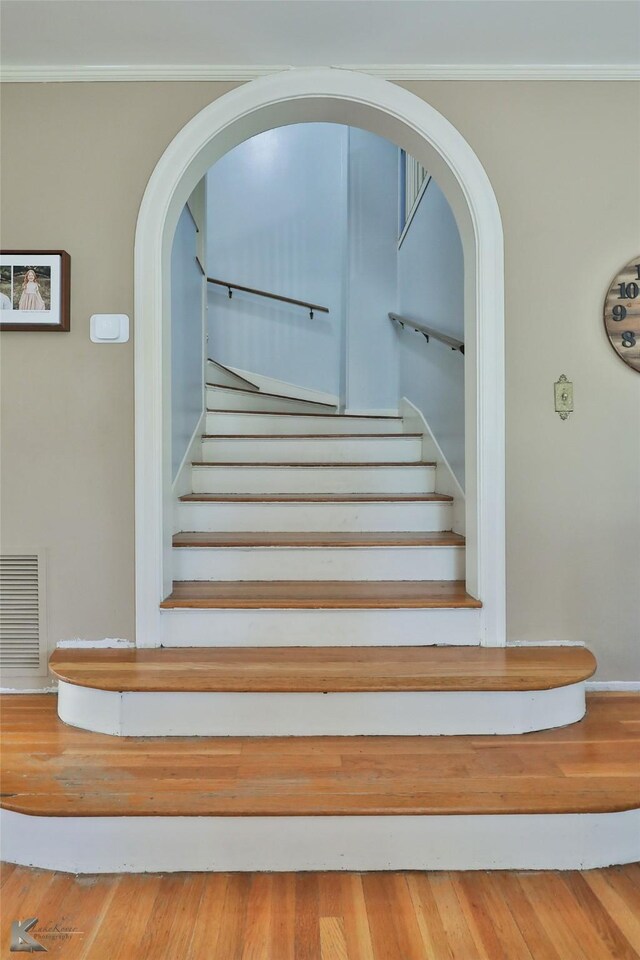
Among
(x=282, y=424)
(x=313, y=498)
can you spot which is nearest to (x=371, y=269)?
(x=282, y=424)

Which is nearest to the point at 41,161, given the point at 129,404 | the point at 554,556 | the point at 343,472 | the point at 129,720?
the point at 129,404

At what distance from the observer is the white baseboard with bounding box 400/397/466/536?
2581mm

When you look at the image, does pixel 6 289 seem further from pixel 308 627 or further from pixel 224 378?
pixel 224 378

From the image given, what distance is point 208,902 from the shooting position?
1.35 m

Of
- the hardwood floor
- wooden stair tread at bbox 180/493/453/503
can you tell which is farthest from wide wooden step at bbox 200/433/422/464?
the hardwood floor

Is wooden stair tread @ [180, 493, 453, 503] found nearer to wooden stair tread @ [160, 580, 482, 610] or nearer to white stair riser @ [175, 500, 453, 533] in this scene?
white stair riser @ [175, 500, 453, 533]

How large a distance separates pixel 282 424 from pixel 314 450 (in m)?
0.46

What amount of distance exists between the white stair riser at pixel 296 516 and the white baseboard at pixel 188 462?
0.13 m

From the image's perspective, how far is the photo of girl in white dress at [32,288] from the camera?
2.11 metres

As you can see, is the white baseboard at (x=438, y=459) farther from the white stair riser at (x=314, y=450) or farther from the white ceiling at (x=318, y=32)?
the white ceiling at (x=318, y=32)

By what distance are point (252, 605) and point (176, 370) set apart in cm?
124

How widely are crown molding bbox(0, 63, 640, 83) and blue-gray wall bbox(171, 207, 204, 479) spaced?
2.35 feet

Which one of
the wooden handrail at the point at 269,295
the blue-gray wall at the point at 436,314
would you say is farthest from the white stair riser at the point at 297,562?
the wooden handrail at the point at 269,295

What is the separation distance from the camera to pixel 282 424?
3.52m
